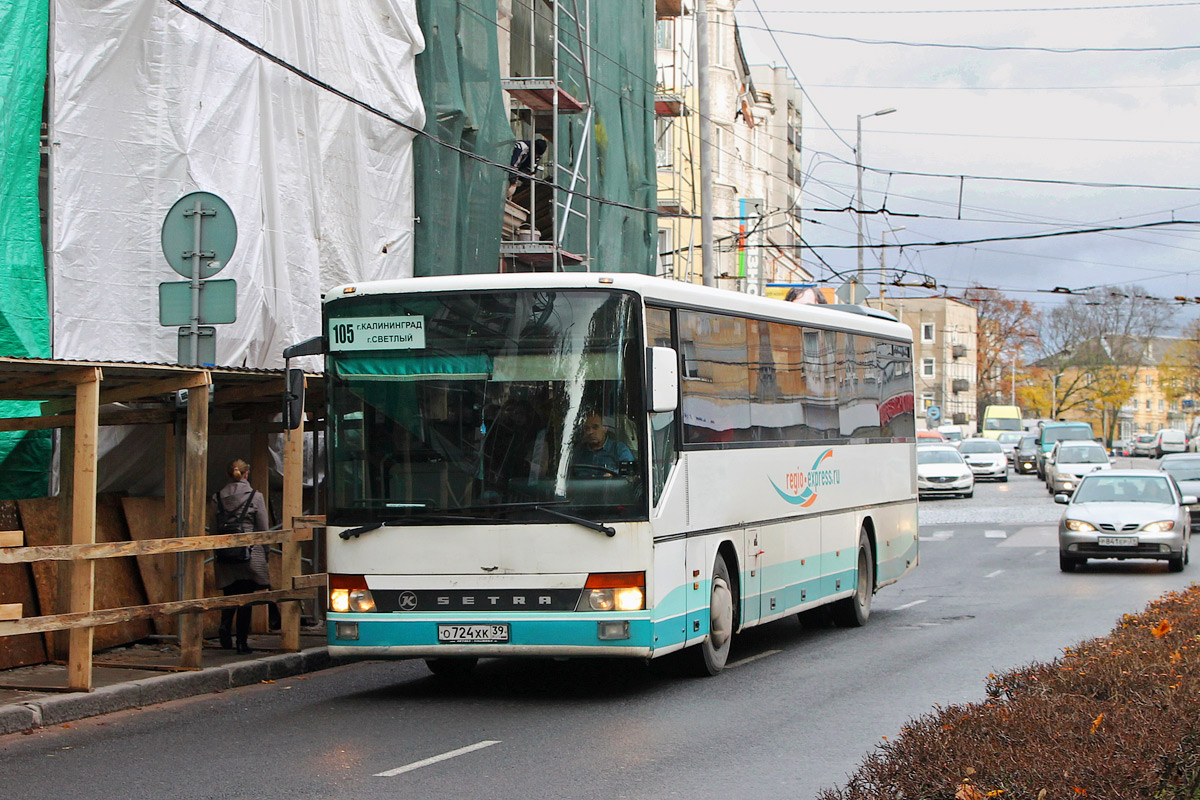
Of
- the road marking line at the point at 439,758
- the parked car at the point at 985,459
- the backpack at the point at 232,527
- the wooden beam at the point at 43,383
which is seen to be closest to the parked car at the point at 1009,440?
the parked car at the point at 985,459

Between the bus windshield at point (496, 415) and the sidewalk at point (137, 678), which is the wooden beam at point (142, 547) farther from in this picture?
the bus windshield at point (496, 415)

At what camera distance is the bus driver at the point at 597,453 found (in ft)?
34.1

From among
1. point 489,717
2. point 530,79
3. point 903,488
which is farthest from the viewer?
point 530,79

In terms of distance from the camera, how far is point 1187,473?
3234cm

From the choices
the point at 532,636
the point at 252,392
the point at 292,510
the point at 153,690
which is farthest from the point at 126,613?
the point at 252,392

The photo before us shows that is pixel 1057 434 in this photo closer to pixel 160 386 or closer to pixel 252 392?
pixel 252 392

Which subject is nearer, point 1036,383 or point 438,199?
point 438,199

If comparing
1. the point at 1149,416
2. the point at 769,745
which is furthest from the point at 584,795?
the point at 1149,416

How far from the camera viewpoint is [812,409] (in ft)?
47.5

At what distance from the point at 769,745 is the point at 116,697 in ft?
15.4

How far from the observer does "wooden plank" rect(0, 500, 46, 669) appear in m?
11.7

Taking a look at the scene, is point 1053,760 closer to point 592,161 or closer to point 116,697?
point 116,697

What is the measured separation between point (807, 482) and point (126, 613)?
256 inches

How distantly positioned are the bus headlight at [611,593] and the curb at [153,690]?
3148 mm
